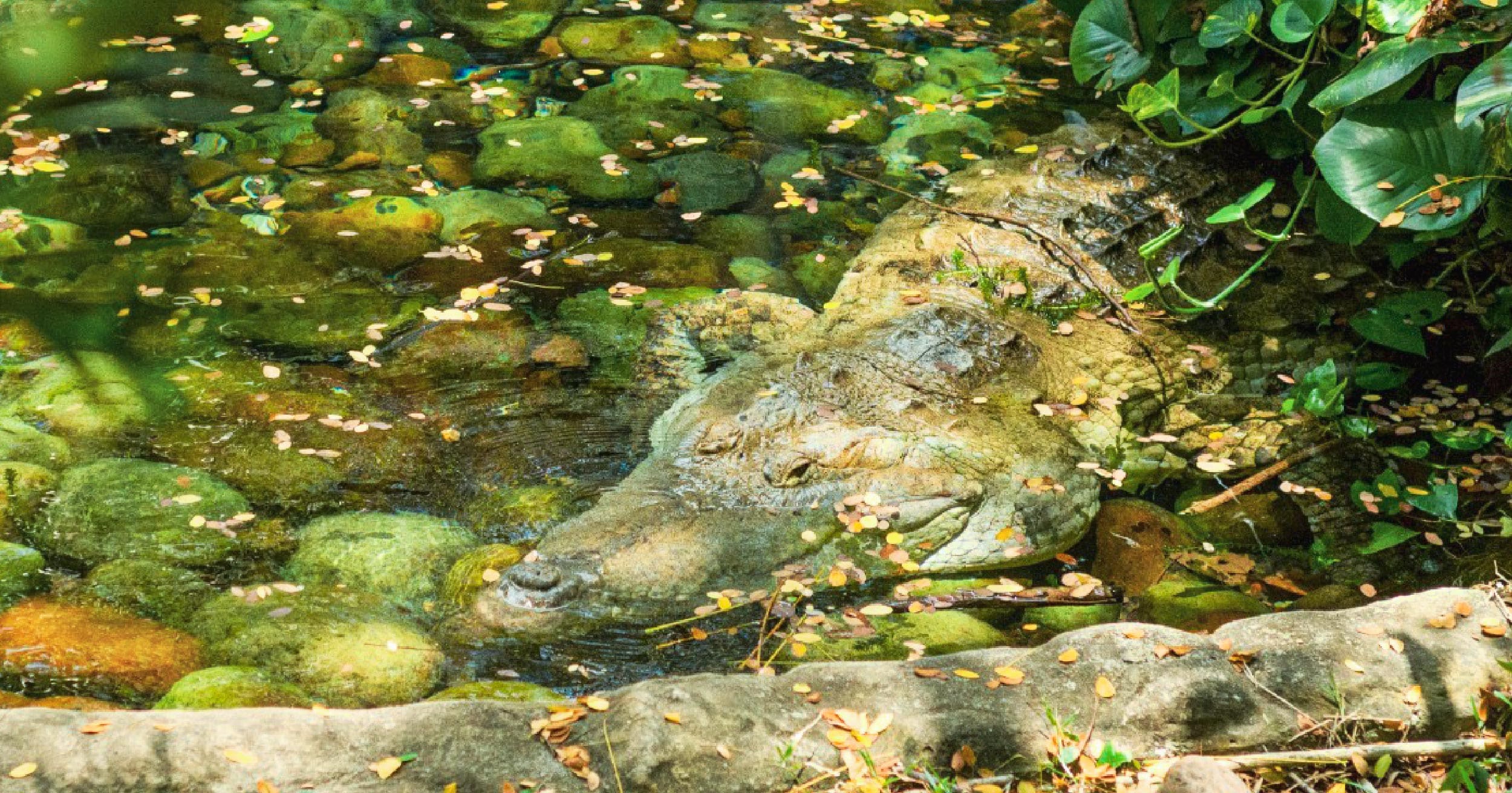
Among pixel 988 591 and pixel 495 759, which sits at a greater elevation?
pixel 495 759

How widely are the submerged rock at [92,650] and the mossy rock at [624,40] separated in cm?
567

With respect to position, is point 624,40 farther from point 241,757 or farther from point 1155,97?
point 241,757

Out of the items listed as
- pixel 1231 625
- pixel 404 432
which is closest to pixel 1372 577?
pixel 1231 625

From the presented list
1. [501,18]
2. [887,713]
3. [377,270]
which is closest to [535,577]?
[887,713]

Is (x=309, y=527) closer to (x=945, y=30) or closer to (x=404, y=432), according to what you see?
(x=404, y=432)

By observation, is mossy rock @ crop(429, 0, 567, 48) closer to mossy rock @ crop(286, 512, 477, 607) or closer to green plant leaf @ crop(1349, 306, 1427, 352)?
mossy rock @ crop(286, 512, 477, 607)

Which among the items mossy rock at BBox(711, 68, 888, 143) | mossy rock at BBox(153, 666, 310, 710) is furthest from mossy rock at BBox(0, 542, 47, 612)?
mossy rock at BBox(711, 68, 888, 143)

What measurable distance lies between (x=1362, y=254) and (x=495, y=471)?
15.0 feet

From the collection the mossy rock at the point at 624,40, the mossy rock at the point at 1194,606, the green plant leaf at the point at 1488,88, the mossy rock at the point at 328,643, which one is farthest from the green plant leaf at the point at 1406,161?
the mossy rock at the point at 624,40

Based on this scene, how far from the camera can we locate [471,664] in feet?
12.3

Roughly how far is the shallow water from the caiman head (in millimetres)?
229

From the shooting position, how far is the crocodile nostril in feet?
12.8

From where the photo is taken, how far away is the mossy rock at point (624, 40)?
8398 mm

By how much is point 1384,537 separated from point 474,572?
3585 mm
